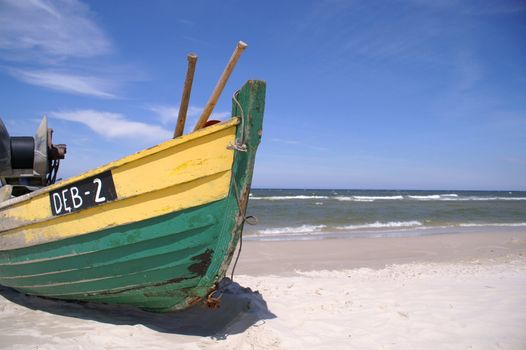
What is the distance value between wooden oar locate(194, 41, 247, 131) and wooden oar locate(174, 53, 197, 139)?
0.23 m

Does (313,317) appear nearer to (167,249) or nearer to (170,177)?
(167,249)

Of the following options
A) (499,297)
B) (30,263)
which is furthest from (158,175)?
(499,297)

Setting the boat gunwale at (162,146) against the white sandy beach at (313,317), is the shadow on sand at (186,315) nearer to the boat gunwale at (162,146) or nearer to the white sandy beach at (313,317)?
the white sandy beach at (313,317)

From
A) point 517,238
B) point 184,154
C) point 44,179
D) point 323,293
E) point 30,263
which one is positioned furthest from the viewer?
point 517,238

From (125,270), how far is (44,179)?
8.45ft

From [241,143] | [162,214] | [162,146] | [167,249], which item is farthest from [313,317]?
[162,146]

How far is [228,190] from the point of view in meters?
3.00

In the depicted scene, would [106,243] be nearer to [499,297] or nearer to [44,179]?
[44,179]

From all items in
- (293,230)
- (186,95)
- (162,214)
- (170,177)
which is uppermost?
(186,95)

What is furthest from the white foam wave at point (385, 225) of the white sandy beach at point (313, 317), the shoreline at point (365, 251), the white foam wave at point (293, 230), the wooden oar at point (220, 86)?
the wooden oar at point (220, 86)

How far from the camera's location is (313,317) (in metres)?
3.77

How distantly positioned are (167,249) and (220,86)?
1.47 metres

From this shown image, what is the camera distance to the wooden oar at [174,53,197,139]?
10.2 feet

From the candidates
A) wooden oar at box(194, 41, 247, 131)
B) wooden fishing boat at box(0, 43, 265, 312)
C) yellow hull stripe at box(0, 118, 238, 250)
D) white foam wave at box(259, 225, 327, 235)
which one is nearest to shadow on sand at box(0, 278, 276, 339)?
wooden fishing boat at box(0, 43, 265, 312)
